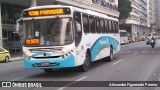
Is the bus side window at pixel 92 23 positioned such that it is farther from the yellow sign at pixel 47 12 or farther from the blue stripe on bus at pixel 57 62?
the blue stripe on bus at pixel 57 62

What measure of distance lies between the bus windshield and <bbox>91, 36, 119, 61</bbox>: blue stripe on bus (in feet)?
12.9

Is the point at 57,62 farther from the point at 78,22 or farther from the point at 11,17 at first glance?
the point at 11,17

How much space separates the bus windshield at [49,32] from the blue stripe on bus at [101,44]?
3.93 meters

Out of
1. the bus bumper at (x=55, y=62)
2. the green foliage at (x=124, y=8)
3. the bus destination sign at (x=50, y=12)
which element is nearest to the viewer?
the bus bumper at (x=55, y=62)

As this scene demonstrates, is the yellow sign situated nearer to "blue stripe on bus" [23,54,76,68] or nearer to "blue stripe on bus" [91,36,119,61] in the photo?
"blue stripe on bus" [23,54,76,68]

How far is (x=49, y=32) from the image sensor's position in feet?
47.4

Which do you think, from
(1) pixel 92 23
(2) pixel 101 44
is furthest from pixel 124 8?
(1) pixel 92 23

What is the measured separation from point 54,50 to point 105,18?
8184 millimetres

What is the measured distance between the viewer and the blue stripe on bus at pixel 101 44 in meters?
18.5

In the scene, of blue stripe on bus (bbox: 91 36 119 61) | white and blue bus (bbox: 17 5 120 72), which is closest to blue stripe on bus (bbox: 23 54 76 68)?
white and blue bus (bbox: 17 5 120 72)

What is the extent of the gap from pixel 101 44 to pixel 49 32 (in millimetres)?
6567

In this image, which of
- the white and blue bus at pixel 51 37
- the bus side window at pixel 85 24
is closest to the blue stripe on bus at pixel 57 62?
the white and blue bus at pixel 51 37

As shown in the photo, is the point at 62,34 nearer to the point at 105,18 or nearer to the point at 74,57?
the point at 74,57

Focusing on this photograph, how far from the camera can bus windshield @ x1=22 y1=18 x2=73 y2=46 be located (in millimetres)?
14344
